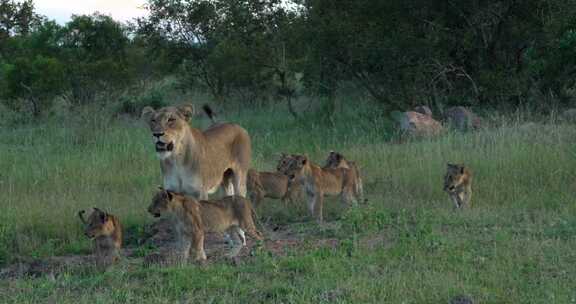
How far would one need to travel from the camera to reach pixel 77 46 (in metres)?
24.0

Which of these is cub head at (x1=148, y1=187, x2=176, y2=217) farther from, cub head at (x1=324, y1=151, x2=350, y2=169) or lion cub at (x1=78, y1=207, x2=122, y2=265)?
cub head at (x1=324, y1=151, x2=350, y2=169)

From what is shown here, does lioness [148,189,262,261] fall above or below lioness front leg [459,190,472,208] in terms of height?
above

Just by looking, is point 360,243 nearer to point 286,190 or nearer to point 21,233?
point 286,190

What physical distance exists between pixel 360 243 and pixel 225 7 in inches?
710

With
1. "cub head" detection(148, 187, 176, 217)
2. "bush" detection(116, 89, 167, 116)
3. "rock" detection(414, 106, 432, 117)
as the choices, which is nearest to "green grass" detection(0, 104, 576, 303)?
"cub head" detection(148, 187, 176, 217)

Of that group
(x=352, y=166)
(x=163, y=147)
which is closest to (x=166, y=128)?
(x=163, y=147)

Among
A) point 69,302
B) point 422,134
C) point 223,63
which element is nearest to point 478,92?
point 422,134

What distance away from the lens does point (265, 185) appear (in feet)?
38.4

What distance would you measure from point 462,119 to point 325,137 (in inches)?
108

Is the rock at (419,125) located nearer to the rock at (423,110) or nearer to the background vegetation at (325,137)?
the background vegetation at (325,137)

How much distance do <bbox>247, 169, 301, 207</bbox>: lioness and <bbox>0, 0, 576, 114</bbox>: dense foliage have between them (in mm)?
5080

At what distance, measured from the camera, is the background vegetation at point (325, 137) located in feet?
24.5

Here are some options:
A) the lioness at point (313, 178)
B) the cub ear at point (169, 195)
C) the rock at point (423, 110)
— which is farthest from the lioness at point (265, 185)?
the rock at point (423, 110)

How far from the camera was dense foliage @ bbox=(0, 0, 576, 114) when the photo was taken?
18734 mm
